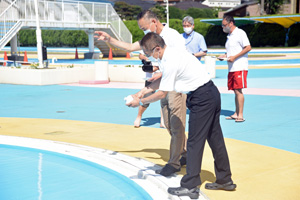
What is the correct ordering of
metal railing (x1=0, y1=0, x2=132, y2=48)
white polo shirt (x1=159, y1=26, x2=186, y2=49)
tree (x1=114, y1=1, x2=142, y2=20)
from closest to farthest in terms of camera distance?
1. white polo shirt (x1=159, y1=26, x2=186, y2=49)
2. metal railing (x1=0, y1=0, x2=132, y2=48)
3. tree (x1=114, y1=1, x2=142, y2=20)

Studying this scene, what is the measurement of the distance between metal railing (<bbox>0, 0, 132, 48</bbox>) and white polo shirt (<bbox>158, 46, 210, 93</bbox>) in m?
23.4

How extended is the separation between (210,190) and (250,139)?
2821 mm

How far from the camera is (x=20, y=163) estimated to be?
6.59 metres

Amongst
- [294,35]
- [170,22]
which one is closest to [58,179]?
[294,35]

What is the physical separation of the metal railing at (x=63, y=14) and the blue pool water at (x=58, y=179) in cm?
2100

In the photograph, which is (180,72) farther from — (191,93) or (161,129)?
(161,129)

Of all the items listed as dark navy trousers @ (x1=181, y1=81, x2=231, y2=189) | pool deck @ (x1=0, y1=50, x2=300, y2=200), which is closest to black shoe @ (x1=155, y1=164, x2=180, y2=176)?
pool deck @ (x1=0, y1=50, x2=300, y2=200)

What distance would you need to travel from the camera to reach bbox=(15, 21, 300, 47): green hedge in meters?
51.0

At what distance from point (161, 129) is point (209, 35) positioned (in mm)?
49685

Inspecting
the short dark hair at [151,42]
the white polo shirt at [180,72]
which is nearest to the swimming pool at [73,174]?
the white polo shirt at [180,72]

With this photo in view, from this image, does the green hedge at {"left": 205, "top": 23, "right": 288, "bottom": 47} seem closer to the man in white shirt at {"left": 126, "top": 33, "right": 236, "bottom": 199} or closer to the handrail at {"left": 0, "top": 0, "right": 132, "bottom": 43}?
the handrail at {"left": 0, "top": 0, "right": 132, "bottom": 43}

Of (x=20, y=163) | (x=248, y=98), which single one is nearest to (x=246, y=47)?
(x=248, y=98)

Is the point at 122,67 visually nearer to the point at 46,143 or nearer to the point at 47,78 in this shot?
the point at 47,78

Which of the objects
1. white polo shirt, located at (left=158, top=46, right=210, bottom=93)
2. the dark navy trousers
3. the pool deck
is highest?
white polo shirt, located at (left=158, top=46, right=210, bottom=93)
